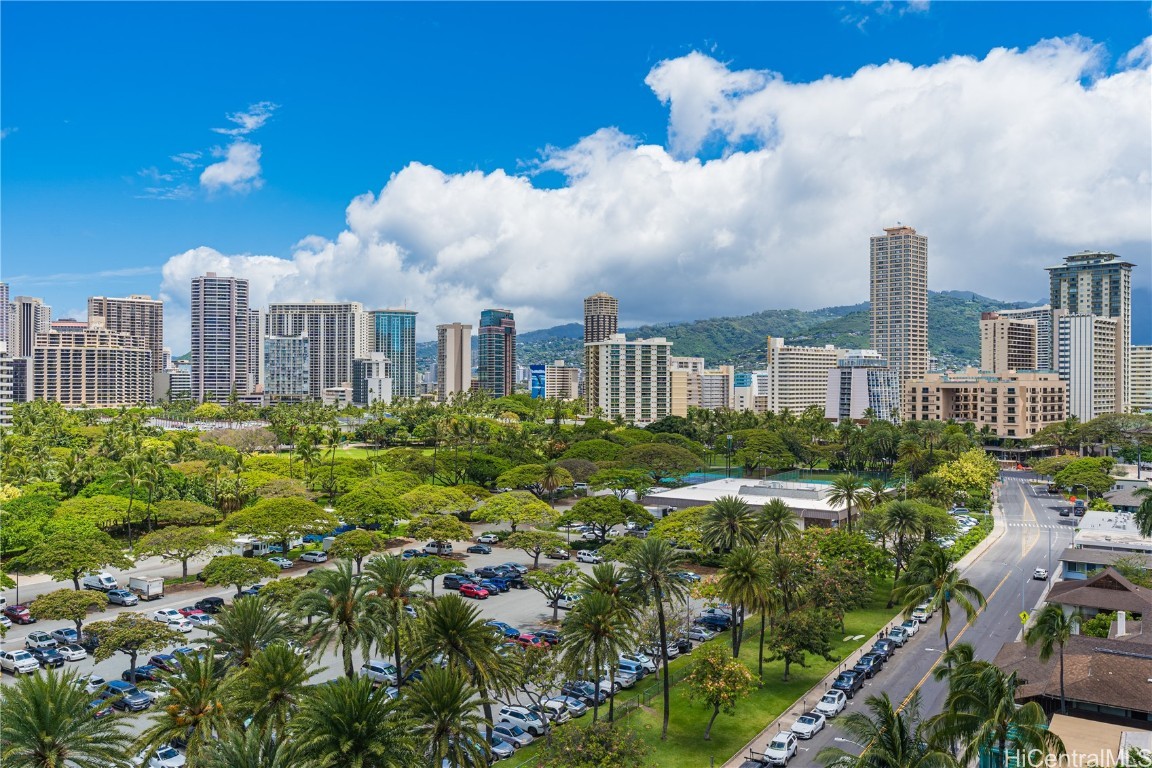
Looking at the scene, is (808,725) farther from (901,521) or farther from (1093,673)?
(901,521)

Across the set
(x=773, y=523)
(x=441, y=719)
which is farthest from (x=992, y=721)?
(x=773, y=523)

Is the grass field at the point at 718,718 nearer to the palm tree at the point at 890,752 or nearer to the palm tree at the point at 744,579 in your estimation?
the palm tree at the point at 744,579

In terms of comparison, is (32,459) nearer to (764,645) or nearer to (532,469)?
(532,469)

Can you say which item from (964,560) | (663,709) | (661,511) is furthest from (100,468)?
(964,560)

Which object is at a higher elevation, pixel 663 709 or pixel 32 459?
pixel 32 459

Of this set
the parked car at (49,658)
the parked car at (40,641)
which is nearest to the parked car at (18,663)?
the parked car at (49,658)

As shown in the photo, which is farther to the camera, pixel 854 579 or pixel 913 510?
pixel 913 510
